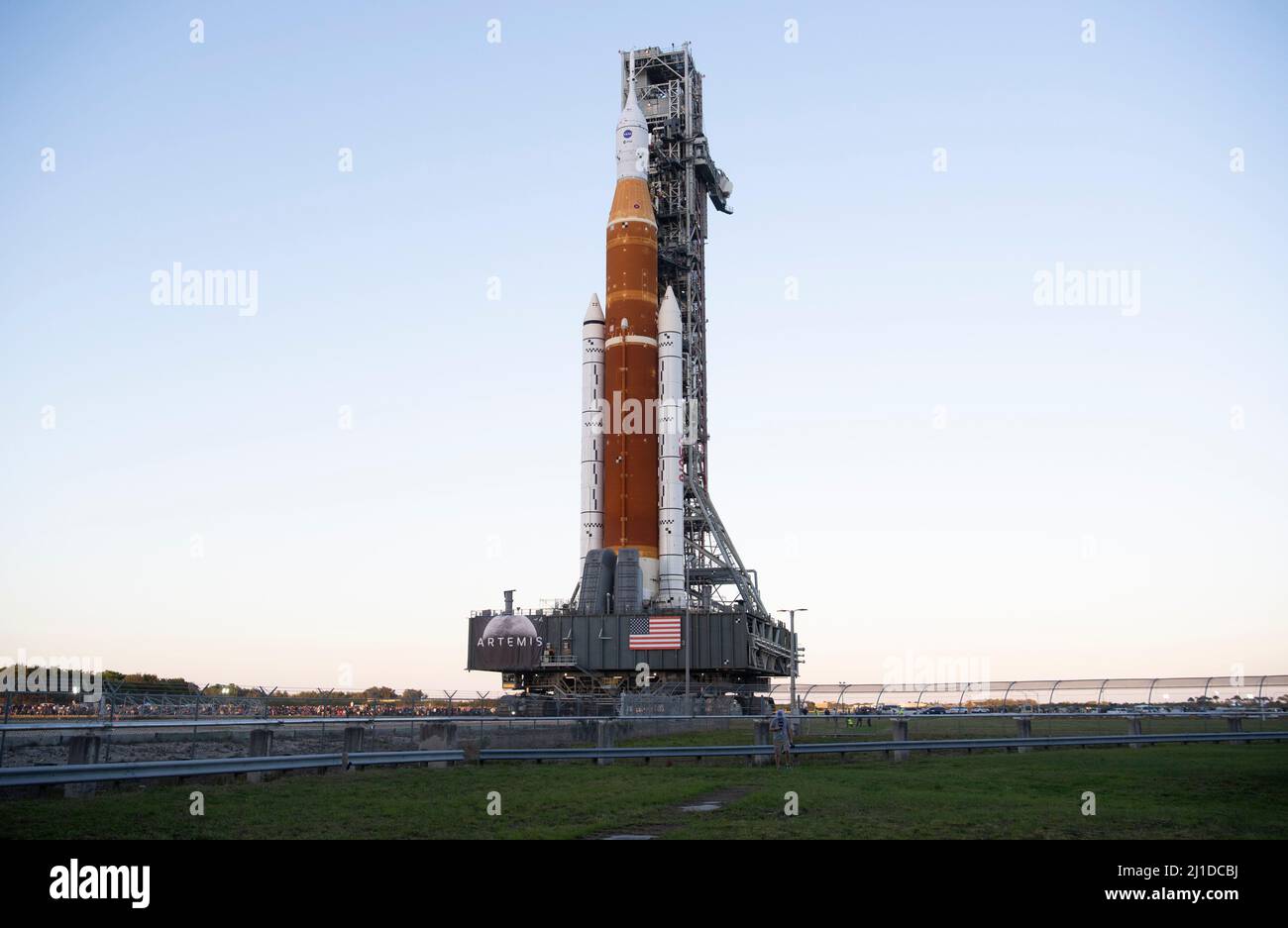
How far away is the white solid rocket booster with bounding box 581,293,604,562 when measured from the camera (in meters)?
88.9

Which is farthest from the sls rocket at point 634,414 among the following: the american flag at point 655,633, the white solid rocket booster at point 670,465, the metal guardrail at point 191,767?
the metal guardrail at point 191,767

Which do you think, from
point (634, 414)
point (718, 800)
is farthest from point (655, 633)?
point (718, 800)

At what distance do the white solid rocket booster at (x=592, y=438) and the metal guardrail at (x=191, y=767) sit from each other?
191ft

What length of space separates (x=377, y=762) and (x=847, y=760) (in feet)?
47.7

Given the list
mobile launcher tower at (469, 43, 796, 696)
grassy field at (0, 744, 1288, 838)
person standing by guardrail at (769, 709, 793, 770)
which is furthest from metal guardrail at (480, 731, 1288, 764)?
mobile launcher tower at (469, 43, 796, 696)

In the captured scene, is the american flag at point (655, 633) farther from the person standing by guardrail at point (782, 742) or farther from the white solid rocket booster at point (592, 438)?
the person standing by guardrail at point (782, 742)

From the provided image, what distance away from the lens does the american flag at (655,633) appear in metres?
84.6

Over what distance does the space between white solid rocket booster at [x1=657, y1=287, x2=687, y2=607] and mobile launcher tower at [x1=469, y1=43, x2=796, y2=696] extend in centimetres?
10

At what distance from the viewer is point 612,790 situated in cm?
2281

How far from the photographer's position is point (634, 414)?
8850 cm

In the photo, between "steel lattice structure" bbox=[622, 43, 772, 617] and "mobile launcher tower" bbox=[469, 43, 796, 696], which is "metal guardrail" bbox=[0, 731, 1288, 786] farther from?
"steel lattice structure" bbox=[622, 43, 772, 617]
